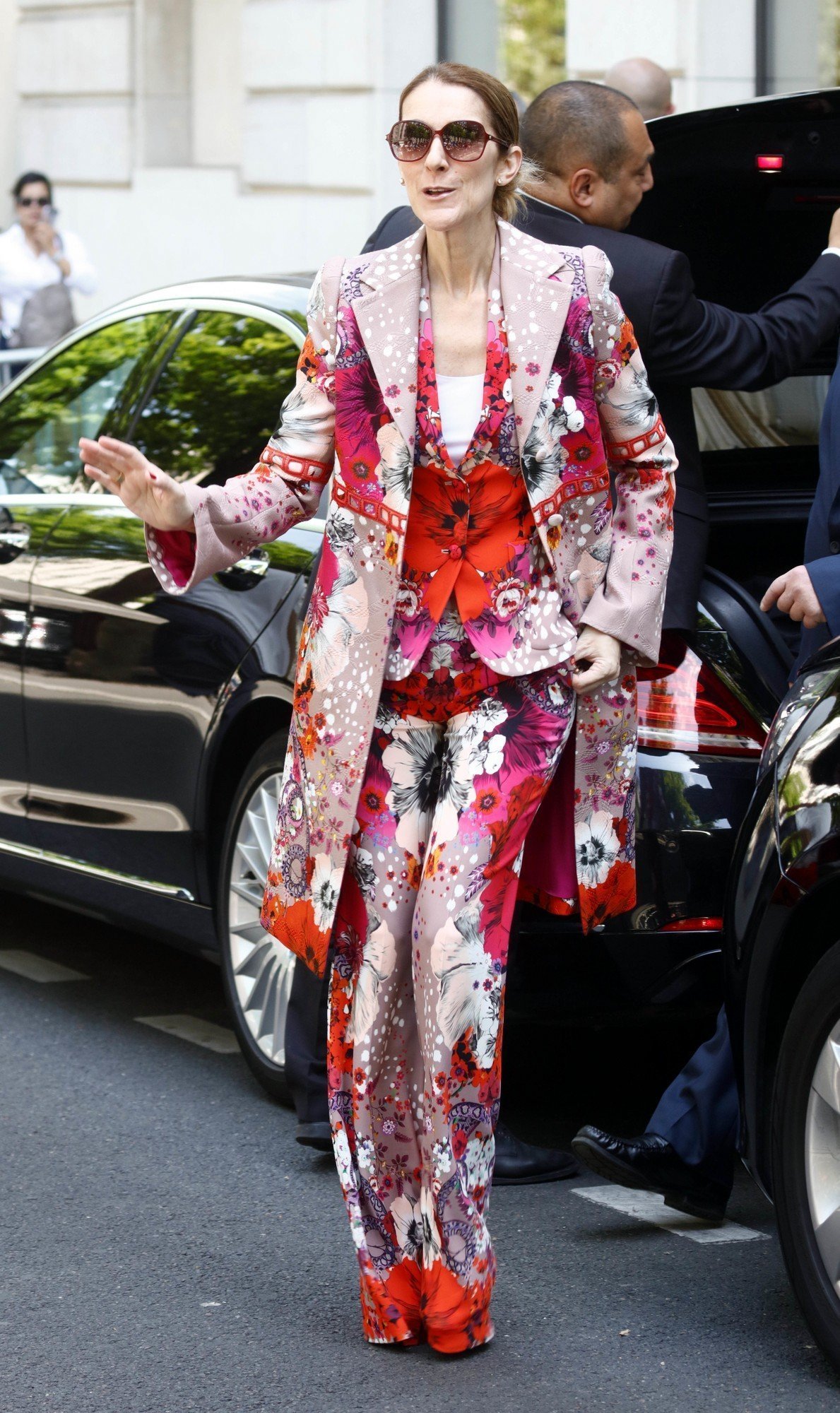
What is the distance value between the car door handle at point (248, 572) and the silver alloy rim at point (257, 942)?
1.36 ft

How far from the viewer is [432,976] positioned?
10.9ft

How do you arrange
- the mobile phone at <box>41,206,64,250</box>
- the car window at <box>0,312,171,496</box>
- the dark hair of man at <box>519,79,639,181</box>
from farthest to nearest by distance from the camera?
the mobile phone at <box>41,206,64,250</box> → the car window at <box>0,312,171,496</box> → the dark hair of man at <box>519,79,639,181</box>

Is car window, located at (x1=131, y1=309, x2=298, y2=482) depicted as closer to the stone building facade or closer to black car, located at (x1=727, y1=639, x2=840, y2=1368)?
black car, located at (x1=727, y1=639, x2=840, y2=1368)

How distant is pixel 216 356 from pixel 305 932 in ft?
6.96

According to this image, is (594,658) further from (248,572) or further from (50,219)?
(50,219)

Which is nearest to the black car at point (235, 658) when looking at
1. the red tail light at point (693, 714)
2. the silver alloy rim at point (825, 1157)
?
the red tail light at point (693, 714)

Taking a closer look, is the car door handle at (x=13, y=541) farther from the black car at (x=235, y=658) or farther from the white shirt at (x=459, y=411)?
the white shirt at (x=459, y=411)

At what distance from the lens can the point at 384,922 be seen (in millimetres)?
3396

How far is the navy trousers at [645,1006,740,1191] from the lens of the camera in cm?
385

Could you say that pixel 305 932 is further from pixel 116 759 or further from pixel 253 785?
pixel 116 759

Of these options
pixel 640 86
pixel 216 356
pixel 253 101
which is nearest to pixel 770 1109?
pixel 216 356

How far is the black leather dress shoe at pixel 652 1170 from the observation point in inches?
151

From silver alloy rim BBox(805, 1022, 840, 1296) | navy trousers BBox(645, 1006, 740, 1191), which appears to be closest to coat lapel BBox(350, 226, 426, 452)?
silver alloy rim BBox(805, 1022, 840, 1296)

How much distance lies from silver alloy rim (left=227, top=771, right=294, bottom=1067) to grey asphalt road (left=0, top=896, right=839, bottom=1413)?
→ 7.6 inches
